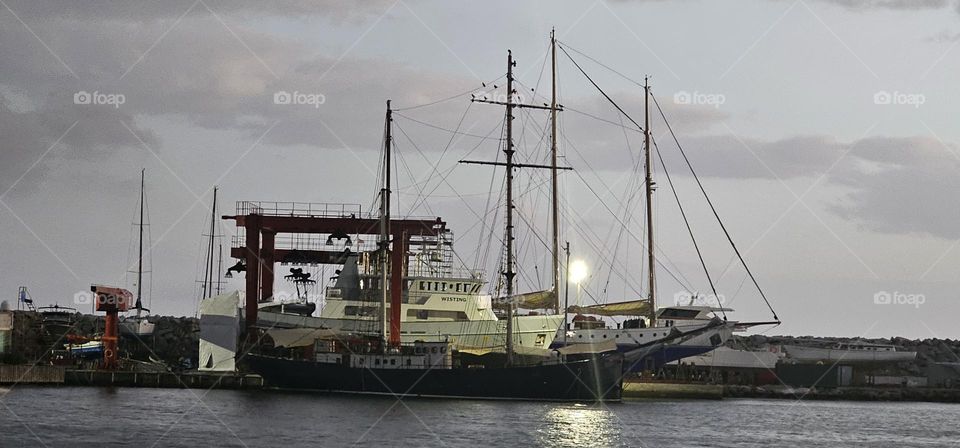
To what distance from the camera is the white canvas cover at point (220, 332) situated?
80.2m

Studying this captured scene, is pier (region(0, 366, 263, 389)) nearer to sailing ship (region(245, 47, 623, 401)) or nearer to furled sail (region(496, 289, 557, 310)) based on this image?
sailing ship (region(245, 47, 623, 401))

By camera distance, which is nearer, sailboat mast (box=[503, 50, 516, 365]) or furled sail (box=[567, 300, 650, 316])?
sailboat mast (box=[503, 50, 516, 365])

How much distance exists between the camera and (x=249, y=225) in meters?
76.3

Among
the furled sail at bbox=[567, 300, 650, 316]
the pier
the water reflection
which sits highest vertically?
the furled sail at bbox=[567, 300, 650, 316]

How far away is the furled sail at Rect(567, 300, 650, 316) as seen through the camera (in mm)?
83688

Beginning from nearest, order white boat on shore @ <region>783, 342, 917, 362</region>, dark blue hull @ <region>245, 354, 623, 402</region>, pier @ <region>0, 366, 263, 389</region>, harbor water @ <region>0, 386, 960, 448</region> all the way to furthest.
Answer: harbor water @ <region>0, 386, 960, 448</region>
dark blue hull @ <region>245, 354, 623, 402</region>
pier @ <region>0, 366, 263, 389</region>
white boat on shore @ <region>783, 342, 917, 362</region>

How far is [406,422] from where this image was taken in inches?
2255

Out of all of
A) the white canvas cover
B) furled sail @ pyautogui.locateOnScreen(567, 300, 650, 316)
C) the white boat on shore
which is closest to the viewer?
the white canvas cover

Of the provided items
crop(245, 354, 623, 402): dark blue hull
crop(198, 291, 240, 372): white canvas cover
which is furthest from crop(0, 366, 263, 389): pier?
crop(245, 354, 623, 402): dark blue hull

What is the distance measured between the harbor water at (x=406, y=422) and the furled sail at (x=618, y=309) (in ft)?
32.9

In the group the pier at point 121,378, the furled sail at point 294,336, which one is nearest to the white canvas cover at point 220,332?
the pier at point 121,378

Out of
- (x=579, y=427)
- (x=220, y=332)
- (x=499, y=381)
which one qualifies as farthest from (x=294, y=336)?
(x=579, y=427)

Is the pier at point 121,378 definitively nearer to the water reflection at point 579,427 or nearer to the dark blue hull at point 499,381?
the dark blue hull at point 499,381

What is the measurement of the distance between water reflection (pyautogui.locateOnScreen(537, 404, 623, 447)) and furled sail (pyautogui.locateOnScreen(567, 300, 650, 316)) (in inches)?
656
